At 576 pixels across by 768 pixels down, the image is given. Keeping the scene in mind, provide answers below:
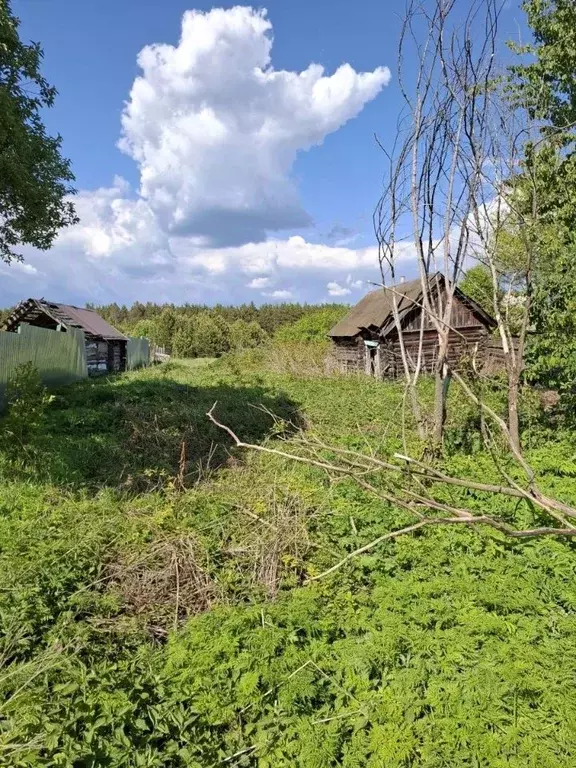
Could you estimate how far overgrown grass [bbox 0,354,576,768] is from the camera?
9.07 ft

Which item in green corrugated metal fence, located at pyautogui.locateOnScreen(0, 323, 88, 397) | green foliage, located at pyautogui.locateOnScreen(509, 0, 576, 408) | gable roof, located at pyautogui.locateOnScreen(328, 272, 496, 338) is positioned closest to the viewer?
green foliage, located at pyautogui.locateOnScreen(509, 0, 576, 408)

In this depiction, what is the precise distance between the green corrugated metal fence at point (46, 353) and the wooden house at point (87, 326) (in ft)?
6.40

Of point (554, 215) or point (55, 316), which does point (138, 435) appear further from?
point (55, 316)

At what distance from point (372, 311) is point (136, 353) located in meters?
12.9

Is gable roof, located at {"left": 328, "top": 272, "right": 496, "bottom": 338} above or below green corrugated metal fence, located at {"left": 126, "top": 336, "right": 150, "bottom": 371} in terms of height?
above

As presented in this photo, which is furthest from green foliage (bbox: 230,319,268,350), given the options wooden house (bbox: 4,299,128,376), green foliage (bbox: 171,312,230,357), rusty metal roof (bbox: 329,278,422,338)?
wooden house (bbox: 4,299,128,376)

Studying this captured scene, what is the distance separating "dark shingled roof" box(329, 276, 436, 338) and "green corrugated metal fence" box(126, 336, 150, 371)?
10463 mm

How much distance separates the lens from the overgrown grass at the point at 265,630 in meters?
2.77

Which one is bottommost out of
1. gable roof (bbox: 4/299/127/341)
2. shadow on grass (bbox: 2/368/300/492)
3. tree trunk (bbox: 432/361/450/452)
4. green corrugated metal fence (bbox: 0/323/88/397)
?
shadow on grass (bbox: 2/368/300/492)

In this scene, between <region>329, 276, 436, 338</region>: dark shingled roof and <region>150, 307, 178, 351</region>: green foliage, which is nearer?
<region>329, 276, 436, 338</region>: dark shingled roof

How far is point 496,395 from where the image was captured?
487 inches

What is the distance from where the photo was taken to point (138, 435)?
8656mm

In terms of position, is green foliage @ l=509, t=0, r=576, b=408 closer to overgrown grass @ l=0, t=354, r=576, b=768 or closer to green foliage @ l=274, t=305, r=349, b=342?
overgrown grass @ l=0, t=354, r=576, b=768

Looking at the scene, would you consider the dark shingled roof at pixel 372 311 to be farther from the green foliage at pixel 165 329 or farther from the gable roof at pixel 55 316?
the green foliage at pixel 165 329
